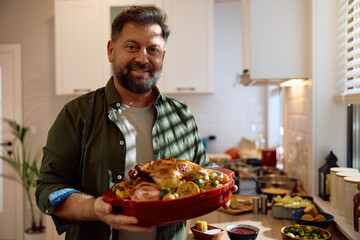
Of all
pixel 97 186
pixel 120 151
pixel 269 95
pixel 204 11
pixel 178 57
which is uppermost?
pixel 204 11

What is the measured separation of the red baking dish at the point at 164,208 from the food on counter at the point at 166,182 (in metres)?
0.02

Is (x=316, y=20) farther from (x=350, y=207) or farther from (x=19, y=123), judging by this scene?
(x=19, y=123)

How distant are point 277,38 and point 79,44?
2.24 metres

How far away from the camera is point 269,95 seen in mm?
4461

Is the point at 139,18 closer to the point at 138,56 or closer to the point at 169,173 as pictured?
the point at 138,56

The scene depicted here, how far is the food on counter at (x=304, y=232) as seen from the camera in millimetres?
1650

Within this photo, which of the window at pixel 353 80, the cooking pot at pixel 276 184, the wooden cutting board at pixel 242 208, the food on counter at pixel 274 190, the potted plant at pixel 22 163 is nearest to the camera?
the window at pixel 353 80

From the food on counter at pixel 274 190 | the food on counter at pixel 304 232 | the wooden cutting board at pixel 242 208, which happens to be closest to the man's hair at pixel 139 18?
the food on counter at pixel 304 232

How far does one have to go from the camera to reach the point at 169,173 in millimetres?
1205

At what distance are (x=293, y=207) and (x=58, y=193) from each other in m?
1.30

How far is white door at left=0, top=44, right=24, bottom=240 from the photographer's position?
455 centimetres

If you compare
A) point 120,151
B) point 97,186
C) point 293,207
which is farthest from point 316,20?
point 97,186

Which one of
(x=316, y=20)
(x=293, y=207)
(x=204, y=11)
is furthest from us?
(x=204, y=11)

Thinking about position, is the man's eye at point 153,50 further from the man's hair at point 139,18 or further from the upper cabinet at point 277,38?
the upper cabinet at point 277,38
